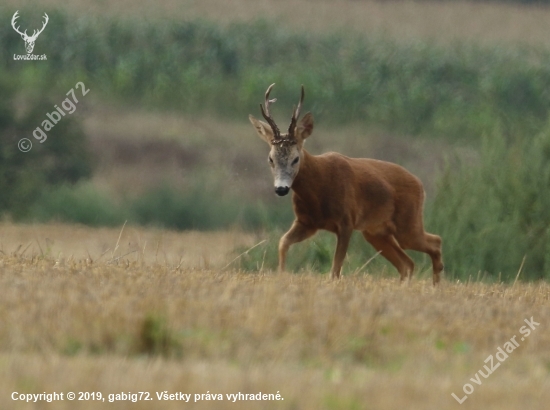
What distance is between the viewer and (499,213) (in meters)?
20.1

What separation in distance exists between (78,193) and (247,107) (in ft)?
22.8

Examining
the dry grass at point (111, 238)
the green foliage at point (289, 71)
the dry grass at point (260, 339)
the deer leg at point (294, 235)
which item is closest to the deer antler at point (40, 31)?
the green foliage at point (289, 71)

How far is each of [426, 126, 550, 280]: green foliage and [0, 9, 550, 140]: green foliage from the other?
1274 centimetres

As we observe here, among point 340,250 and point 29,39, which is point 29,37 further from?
point 340,250

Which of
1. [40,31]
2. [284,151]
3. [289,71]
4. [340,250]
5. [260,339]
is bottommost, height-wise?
[289,71]

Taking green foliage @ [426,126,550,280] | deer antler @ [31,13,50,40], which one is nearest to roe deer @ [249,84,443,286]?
green foliage @ [426,126,550,280]

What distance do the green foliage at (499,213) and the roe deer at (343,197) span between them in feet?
14.4

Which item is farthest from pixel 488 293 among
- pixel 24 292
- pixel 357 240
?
pixel 357 240

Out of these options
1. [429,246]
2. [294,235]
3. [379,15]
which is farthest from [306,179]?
[379,15]

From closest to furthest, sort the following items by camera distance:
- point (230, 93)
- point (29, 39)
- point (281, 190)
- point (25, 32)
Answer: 1. point (281, 190)
2. point (29, 39)
3. point (25, 32)
4. point (230, 93)

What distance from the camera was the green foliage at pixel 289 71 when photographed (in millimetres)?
35344

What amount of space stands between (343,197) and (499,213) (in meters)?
Result: 6.89

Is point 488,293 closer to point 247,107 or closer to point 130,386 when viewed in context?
point 130,386

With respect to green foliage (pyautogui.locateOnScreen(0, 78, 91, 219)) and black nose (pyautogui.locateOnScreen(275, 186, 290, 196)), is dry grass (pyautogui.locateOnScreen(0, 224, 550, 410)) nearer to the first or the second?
black nose (pyautogui.locateOnScreen(275, 186, 290, 196))
